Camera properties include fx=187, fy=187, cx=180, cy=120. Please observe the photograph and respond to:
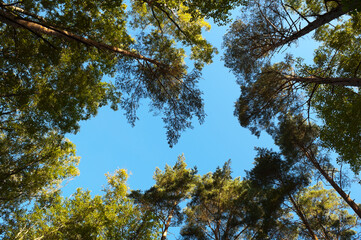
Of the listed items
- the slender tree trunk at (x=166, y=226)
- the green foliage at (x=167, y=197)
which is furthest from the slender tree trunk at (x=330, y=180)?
the slender tree trunk at (x=166, y=226)

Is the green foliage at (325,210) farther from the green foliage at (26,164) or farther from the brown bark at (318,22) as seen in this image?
the green foliage at (26,164)

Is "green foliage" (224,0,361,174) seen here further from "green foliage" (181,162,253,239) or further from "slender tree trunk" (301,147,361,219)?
"green foliage" (181,162,253,239)

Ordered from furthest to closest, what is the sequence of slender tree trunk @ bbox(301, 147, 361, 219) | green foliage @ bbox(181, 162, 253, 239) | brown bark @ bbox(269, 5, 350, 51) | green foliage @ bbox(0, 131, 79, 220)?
green foliage @ bbox(181, 162, 253, 239) → green foliage @ bbox(0, 131, 79, 220) → slender tree trunk @ bbox(301, 147, 361, 219) → brown bark @ bbox(269, 5, 350, 51)

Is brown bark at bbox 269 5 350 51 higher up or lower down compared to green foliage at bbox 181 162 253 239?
higher up

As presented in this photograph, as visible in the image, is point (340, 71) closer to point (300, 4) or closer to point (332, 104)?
point (332, 104)

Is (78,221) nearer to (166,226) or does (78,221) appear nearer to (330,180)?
(166,226)

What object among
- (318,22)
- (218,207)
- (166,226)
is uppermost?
(318,22)

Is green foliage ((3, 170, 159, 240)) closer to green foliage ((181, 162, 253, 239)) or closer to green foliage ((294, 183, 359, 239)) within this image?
green foliage ((181, 162, 253, 239))

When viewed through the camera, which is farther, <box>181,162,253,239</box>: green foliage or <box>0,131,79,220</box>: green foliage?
<box>181,162,253,239</box>: green foliage

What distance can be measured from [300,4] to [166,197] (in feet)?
48.1

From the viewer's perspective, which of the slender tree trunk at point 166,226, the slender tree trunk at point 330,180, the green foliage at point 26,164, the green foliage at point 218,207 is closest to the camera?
the slender tree trunk at point 330,180

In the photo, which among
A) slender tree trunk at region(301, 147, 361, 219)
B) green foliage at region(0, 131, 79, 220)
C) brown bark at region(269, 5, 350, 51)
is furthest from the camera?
green foliage at region(0, 131, 79, 220)

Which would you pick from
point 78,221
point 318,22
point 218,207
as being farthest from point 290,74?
point 78,221

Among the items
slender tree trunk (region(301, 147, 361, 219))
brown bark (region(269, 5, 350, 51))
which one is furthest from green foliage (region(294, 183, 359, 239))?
brown bark (region(269, 5, 350, 51))
